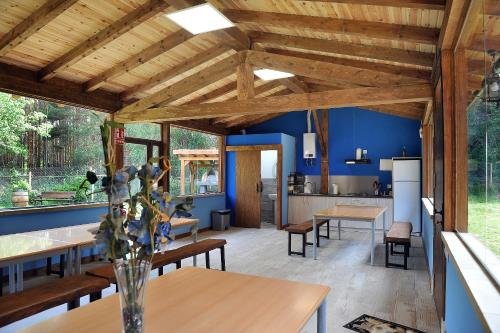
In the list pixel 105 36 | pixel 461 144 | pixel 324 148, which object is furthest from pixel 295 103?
pixel 324 148

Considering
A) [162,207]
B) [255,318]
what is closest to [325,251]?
[255,318]

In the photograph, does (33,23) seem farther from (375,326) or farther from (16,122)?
(375,326)

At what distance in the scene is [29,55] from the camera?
14.7ft

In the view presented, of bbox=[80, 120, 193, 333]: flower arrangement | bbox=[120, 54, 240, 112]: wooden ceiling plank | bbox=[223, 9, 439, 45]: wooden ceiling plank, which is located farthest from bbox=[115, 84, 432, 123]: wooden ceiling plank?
bbox=[80, 120, 193, 333]: flower arrangement

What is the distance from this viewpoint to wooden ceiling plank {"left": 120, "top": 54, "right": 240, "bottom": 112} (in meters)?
5.66

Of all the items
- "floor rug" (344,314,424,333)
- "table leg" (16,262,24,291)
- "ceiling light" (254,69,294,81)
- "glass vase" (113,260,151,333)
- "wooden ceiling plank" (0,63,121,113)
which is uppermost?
"ceiling light" (254,69,294,81)

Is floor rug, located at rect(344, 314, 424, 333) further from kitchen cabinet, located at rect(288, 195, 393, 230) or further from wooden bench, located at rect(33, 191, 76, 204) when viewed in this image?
kitchen cabinet, located at rect(288, 195, 393, 230)

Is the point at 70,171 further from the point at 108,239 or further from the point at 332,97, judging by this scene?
the point at 108,239

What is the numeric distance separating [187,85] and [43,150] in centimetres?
239

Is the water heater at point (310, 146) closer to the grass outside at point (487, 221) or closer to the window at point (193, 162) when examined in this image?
the window at point (193, 162)

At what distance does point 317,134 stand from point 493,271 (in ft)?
25.5

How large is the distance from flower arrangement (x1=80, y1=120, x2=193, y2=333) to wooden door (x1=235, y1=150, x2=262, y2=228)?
7.56 metres

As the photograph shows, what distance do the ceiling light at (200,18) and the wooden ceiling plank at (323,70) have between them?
4.64 ft

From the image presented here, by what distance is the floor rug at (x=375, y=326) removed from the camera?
118 inches
